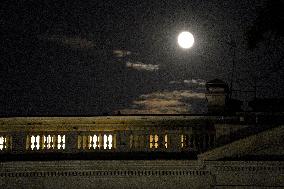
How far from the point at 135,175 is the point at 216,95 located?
12.6 feet

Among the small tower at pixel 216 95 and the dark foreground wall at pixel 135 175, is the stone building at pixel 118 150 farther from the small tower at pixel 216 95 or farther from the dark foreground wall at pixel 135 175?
the small tower at pixel 216 95

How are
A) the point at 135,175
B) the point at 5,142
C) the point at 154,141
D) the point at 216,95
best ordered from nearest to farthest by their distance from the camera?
the point at 135,175 → the point at 154,141 → the point at 5,142 → the point at 216,95

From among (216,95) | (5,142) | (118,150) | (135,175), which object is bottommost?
(135,175)

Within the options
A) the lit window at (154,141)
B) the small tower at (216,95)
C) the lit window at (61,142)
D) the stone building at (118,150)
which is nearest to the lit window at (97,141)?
the stone building at (118,150)

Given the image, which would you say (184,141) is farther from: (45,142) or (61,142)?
(45,142)

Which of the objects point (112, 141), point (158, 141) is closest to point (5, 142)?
point (112, 141)

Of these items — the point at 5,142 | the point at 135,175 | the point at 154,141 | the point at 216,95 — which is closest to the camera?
the point at 135,175

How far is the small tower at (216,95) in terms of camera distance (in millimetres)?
14008

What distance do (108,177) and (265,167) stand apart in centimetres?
443

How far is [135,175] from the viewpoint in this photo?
491 inches

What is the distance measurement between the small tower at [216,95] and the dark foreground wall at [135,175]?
8.48 feet

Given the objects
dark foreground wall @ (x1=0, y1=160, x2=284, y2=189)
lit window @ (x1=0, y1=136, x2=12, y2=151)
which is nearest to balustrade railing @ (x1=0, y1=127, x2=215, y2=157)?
lit window @ (x1=0, y1=136, x2=12, y2=151)

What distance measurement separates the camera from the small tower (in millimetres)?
14008

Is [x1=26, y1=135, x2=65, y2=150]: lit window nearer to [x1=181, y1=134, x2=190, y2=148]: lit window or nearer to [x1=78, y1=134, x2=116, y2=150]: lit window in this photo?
[x1=78, y1=134, x2=116, y2=150]: lit window
